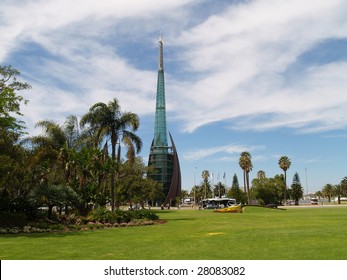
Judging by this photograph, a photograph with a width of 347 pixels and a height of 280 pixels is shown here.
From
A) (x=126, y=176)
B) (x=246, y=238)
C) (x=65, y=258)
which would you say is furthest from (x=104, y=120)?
(x=126, y=176)

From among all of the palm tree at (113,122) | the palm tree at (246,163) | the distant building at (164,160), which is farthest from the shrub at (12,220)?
the distant building at (164,160)

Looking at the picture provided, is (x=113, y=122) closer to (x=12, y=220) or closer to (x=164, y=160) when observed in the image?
(x=12, y=220)

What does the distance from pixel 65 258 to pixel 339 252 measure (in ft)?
26.9

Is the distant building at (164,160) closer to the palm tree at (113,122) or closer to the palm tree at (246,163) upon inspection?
the palm tree at (246,163)

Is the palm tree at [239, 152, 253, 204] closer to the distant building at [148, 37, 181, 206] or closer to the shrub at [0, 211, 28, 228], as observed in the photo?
the distant building at [148, 37, 181, 206]

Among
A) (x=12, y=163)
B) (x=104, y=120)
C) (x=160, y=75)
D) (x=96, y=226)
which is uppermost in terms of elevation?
(x=160, y=75)

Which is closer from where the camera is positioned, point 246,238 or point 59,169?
point 246,238

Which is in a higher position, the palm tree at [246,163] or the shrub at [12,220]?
the palm tree at [246,163]

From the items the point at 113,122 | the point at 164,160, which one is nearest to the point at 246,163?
the point at 164,160

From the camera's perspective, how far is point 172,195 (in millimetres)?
136250

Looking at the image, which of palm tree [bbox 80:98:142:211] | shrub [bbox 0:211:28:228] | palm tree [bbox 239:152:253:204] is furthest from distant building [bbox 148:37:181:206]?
shrub [bbox 0:211:28:228]

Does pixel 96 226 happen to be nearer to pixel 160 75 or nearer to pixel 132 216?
pixel 132 216

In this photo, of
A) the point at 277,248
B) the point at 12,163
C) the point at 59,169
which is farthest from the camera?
the point at 59,169

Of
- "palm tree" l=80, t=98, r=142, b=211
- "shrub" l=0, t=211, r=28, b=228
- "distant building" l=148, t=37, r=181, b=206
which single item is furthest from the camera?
"distant building" l=148, t=37, r=181, b=206
